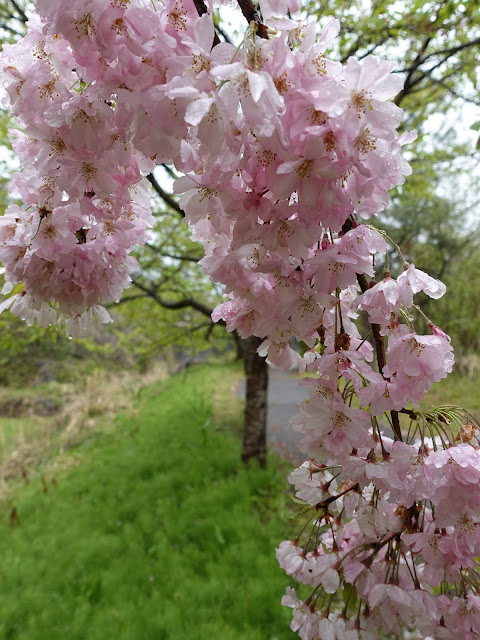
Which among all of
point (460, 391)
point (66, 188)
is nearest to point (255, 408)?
point (66, 188)

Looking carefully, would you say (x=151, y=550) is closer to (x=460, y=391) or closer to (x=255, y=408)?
(x=255, y=408)

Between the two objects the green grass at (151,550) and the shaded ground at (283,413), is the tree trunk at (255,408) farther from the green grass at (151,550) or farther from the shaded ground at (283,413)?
the shaded ground at (283,413)

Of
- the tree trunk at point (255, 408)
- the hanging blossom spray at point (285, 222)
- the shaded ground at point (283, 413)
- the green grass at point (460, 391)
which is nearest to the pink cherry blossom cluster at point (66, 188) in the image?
the hanging blossom spray at point (285, 222)

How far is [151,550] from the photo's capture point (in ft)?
13.3

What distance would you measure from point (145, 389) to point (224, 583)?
9.54m

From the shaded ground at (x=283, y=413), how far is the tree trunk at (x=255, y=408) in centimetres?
44

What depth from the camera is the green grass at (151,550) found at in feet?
10.3

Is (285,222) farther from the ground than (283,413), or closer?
farther from the ground

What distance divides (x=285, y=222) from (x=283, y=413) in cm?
928

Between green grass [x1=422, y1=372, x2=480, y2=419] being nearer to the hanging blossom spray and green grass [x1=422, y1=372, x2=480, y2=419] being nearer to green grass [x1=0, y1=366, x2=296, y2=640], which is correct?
green grass [x1=0, y1=366, x2=296, y2=640]

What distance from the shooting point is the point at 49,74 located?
733 millimetres

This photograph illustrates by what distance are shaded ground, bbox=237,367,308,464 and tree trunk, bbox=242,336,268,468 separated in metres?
0.44

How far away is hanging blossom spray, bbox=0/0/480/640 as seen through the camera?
0.56 m

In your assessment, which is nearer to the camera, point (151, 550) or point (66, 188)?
point (66, 188)
